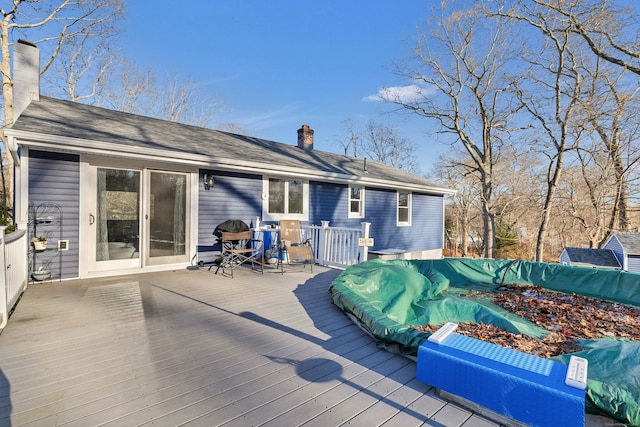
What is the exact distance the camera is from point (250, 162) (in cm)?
652

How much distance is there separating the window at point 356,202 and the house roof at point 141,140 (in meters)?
0.40

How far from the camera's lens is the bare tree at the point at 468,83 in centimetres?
1300

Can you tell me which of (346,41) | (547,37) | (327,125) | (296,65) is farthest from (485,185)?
(327,125)

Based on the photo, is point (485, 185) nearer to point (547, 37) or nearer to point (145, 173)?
point (547, 37)

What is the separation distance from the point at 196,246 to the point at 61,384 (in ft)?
13.8

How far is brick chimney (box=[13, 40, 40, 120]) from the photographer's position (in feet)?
19.8

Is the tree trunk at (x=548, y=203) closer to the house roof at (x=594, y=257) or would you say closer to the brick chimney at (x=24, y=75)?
the house roof at (x=594, y=257)

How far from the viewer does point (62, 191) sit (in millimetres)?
4832

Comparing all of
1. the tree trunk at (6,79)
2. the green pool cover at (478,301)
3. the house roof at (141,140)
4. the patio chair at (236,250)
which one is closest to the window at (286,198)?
the house roof at (141,140)

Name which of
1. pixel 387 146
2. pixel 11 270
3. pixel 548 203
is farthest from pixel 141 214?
pixel 387 146

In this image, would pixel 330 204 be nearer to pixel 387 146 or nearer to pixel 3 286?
pixel 3 286

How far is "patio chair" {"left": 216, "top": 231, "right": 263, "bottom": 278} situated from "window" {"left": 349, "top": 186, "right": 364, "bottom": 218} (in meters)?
3.46

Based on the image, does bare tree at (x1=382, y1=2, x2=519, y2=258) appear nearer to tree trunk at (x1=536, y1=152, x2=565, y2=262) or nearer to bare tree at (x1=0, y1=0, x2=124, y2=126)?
tree trunk at (x1=536, y1=152, x2=565, y2=262)

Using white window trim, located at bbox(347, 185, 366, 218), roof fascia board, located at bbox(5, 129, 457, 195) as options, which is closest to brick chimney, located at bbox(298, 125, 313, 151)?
white window trim, located at bbox(347, 185, 366, 218)
